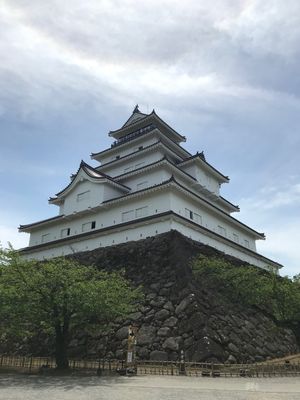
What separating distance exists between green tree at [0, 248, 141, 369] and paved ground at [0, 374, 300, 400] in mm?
2290

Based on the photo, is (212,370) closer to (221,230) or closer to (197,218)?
(197,218)

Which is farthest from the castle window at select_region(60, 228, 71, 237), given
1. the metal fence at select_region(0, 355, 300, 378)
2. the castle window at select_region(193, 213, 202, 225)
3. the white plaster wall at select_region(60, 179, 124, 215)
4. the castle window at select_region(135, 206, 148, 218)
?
the metal fence at select_region(0, 355, 300, 378)

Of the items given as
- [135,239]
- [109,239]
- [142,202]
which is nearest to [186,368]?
[135,239]

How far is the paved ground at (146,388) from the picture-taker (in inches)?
380

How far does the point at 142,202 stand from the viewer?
2536cm

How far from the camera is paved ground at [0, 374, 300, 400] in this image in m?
9.64

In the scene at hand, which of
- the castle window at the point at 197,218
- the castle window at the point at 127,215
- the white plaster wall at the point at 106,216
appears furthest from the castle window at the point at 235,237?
the castle window at the point at 127,215

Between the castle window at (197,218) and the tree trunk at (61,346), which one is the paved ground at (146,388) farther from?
the castle window at (197,218)

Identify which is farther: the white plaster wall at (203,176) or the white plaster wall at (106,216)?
the white plaster wall at (203,176)

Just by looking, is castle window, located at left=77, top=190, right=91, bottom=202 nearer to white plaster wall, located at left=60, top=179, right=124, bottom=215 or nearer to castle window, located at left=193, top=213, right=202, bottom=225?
white plaster wall, located at left=60, top=179, right=124, bottom=215

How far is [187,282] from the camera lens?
63.3ft

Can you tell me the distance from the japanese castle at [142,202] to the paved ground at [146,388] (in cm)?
1065

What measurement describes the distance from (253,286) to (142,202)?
923 cm

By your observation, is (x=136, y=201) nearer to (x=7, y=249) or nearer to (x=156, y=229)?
(x=156, y=229)
